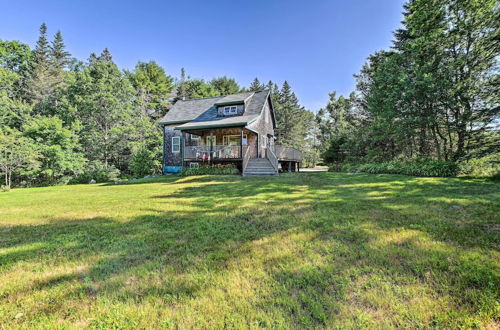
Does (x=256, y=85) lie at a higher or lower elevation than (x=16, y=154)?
higher

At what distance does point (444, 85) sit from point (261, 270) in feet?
51.6

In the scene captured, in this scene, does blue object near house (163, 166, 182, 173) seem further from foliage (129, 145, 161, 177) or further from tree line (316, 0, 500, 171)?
tree line (316, 0, 500, 171)

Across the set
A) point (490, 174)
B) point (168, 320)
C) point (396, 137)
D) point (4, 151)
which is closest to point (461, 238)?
point (168, 320)

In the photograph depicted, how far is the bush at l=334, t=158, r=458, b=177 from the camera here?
10.5 meters

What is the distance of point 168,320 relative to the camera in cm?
164

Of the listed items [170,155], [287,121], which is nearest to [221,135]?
[170,155]

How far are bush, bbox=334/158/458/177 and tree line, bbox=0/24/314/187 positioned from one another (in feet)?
62.1

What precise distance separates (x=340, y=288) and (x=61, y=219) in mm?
6311

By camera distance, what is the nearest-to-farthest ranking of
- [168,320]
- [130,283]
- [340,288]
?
[168,320], [340,288], [130,283]

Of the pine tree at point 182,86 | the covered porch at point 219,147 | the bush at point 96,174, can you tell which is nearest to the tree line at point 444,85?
the covered porch at point 219,147

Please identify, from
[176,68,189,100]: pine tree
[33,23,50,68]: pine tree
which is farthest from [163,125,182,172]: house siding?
[33,23,50,68]: pine tree

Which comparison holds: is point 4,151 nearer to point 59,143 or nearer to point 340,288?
point 59,143

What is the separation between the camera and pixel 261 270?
2.36 meters

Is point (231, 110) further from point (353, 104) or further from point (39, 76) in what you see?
point (39, 76)
